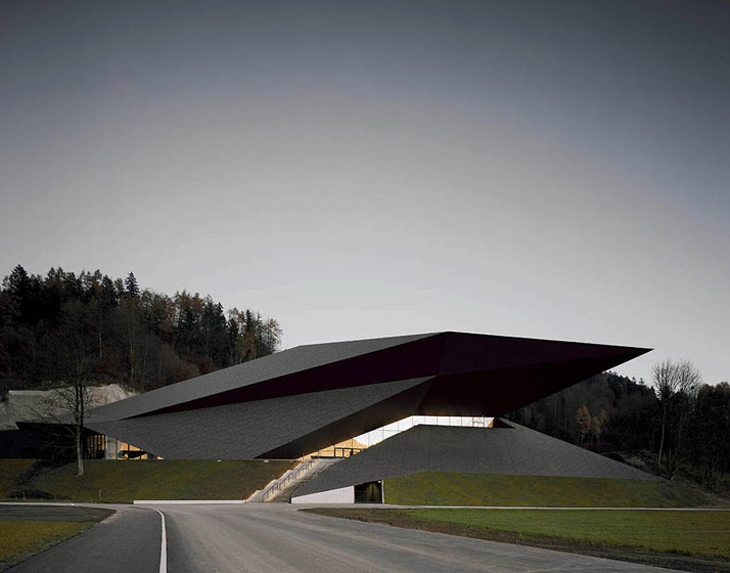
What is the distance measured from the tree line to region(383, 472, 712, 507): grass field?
17.2 meters

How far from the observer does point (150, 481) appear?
39969mm

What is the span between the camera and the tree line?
68.3 m

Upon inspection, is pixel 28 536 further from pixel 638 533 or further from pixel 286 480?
pixel 286 480

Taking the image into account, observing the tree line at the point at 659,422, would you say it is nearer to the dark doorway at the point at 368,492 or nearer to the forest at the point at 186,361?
the forest at the point at 186,361

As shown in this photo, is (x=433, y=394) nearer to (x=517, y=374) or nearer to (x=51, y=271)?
(x=517, y=374)

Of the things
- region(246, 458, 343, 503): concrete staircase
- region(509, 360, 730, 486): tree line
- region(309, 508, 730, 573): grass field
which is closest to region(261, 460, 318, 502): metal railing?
region(246, 458, 343, 503): concrete staircase

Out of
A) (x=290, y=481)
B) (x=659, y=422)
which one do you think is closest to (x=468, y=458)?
(x=290, y=481)

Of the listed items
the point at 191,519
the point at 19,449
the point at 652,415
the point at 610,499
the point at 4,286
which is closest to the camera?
the point at 191,519

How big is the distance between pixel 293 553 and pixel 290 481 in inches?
1092

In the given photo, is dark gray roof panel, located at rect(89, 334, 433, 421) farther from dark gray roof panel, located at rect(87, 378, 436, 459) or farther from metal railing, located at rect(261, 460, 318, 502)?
metal railing, located at rect(261, 460, 318, 502)

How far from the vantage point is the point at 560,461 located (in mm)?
45812

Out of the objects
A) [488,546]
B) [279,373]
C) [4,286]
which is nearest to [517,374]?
[279,373]

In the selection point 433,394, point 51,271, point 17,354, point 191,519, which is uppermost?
point 51,271

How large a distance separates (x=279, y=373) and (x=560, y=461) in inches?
791
